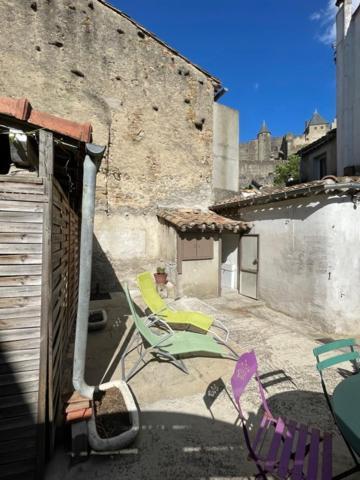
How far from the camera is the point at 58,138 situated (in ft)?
8.38

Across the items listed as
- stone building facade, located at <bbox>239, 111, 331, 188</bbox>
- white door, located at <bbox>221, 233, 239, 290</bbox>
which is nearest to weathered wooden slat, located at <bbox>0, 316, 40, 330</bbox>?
white door, located at <bbox>221, 233, 239, 290</bbox>

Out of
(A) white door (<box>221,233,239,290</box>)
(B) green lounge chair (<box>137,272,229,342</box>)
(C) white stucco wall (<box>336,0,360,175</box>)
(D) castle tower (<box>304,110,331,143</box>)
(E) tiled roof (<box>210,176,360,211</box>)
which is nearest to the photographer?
(B) green lounge chair (<box>137,272,229,342</box>)

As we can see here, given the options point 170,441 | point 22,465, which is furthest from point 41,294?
point 170,441

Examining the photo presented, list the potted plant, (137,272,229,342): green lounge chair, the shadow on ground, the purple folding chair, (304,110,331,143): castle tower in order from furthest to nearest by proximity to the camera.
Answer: (304,110,331,143): castle tower
the potted plant
(137,272,229,342): green lounge chair
the shadow on ground
the purple folding chair

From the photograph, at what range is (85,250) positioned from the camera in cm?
276

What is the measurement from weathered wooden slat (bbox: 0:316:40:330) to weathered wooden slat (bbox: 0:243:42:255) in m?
0.58

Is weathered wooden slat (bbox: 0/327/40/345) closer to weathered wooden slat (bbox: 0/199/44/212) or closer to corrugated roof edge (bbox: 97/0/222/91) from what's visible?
weathered wooden slat (bbox: 0/199/44/212)

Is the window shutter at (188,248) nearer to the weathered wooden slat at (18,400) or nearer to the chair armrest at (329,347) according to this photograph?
the chair armrest at (329,347)

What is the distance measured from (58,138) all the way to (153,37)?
10.4 meters

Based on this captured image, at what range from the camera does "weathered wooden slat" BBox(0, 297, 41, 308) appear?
2.17m

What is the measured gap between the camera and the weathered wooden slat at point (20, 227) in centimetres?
215

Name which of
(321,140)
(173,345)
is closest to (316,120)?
(321,140)

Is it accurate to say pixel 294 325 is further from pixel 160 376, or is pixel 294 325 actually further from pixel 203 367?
pixel 160 376

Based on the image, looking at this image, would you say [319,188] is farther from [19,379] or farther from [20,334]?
[19,379]
